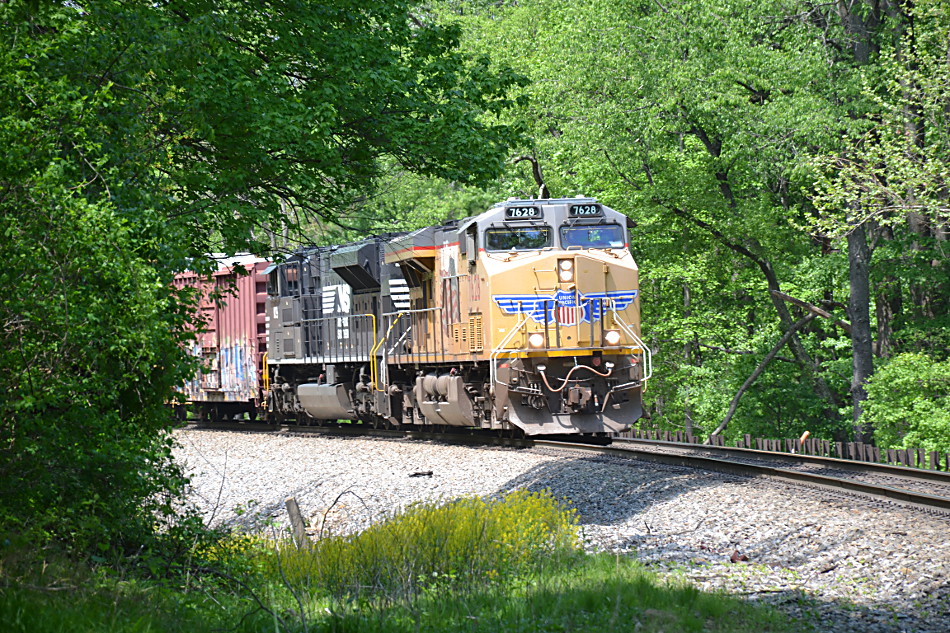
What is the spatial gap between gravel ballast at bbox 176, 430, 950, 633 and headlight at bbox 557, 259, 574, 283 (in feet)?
9.07

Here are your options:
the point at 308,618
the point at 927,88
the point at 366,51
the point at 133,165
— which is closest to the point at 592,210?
the point at 366,51

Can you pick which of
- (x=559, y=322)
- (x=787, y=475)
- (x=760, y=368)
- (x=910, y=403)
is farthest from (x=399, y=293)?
(x=760, y=368)

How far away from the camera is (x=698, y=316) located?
1081 inches

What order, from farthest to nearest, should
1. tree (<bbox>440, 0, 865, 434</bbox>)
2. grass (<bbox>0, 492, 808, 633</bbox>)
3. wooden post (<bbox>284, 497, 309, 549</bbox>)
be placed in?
1. tree (<bbox>440, 0, 865, 434</bbox>)
2. wooden post (<bbox>284, 497, 309, 549</bbox>)
3. grass (<bbox>0, 492, 808, 633</bbox>)

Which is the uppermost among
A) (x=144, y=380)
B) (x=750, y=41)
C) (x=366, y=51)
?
(x=750, y=41)

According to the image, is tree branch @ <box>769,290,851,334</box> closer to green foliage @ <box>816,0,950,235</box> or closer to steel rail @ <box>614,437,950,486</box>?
green foliage @ <box>816,0,950,235</box>

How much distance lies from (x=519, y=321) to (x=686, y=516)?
19.3 feet

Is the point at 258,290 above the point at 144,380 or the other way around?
above

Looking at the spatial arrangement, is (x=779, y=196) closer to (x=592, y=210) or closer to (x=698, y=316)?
(x=698, y=316)

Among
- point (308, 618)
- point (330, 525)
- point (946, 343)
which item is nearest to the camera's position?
point (308, 618)

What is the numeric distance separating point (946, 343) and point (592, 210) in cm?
1080

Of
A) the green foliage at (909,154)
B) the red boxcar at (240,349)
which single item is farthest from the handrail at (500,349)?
the red boxcar at (240,349)

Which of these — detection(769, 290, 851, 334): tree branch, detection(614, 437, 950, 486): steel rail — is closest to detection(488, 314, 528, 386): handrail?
detection(614, 437, 950, 486): steel rail

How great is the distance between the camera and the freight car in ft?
51.3
